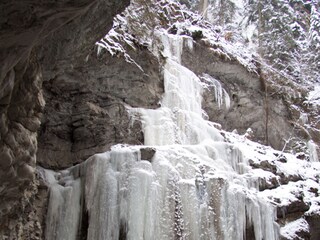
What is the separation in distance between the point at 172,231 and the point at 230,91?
24.2 feet

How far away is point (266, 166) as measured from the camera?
36.0 feet

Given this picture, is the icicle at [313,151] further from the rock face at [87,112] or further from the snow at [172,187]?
the rock face at [87,112]

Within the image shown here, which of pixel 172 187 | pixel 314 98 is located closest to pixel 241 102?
pixel 314 98

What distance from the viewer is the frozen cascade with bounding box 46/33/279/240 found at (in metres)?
7.71

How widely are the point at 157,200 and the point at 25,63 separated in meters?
4.21

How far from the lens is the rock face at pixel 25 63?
3721 millimetres

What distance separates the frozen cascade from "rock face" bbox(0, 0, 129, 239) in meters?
1.71

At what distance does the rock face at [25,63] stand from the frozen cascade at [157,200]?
1.71 m

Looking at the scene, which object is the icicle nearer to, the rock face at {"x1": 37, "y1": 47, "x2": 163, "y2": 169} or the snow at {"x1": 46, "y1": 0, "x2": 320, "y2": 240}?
the snow at {"x1": 46, "y1": 0, "x2": 320, "y2": 240}

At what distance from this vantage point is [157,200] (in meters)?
7.93

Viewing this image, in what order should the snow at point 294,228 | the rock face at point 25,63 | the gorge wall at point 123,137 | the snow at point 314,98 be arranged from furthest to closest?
the snow at point 314,98 < the snow at point 294,228 < the gorge wall at point 123,137 < the rock face at point 25,63

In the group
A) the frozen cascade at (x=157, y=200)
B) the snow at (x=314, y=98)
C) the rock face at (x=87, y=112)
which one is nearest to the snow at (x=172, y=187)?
the frozen cascade at (x=157, y=200)

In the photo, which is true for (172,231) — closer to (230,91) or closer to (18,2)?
(18,2)

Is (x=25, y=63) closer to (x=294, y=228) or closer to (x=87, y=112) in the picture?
(x=87, y=112)
